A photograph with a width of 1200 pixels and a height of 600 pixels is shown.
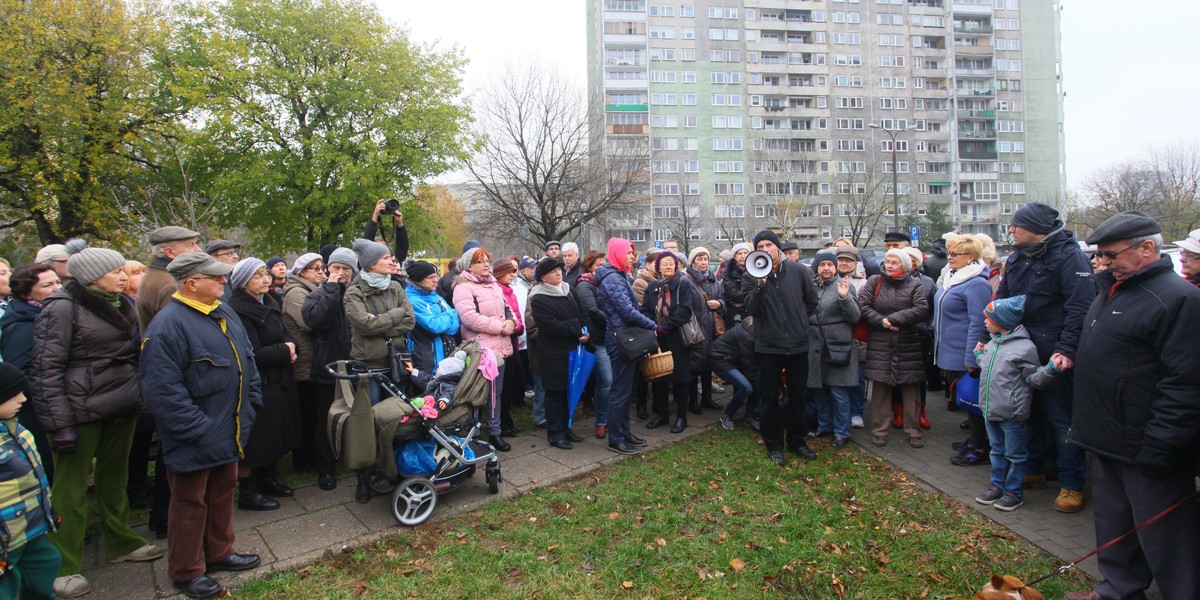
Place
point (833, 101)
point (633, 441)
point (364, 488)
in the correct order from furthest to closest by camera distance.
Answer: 1. point (833, 101)
2. point (633, 441)
3. point (364, 488)

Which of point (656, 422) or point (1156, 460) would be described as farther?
point (656, 422)

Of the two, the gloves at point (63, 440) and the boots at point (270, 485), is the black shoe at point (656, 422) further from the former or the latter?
the gloves at point (63, 440)

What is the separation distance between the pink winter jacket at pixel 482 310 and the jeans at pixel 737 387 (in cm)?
262

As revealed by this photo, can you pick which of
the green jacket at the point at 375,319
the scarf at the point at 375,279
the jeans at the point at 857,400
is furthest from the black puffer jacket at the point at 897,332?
the scarf at the point at 375,279

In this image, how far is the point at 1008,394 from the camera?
4.82 meters

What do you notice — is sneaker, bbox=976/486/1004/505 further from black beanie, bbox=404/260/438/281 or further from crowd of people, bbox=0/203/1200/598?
black beanie, bbox=404/260/438/281

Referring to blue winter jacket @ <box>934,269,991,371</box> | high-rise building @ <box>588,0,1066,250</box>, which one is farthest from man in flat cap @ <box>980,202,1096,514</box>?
high-rise building @ <box>588,0,1066,250</box>

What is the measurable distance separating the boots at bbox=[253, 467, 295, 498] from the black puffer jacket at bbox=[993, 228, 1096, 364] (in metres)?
6.28

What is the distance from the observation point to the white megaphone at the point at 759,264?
5.57 meters

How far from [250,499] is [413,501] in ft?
4.79

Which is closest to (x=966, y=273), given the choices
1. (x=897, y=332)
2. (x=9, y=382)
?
(x=897, y=332)

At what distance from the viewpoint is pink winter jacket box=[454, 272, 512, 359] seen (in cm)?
626

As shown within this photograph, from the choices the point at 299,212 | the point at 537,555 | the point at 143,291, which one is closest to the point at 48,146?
the point at 299,212

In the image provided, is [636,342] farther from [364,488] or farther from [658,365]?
[364,488]
